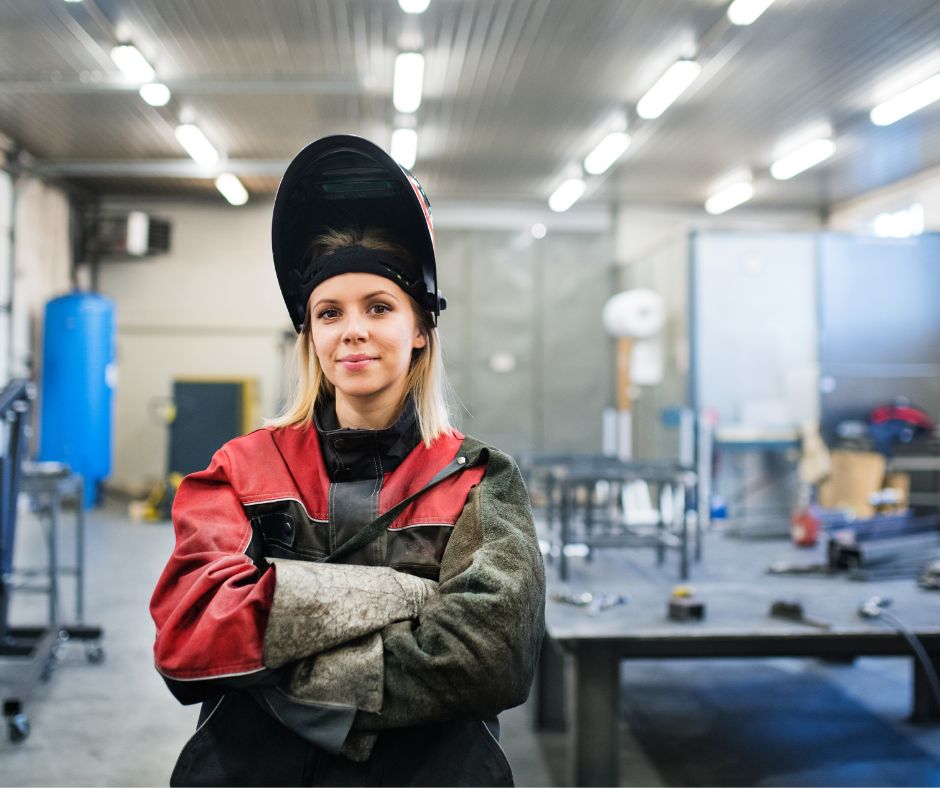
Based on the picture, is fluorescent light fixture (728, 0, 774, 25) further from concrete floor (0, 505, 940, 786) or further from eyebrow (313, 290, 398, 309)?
eyebrow (313, 290, 398, 309)

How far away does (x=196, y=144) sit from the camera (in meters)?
7.05

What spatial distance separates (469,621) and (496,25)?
4811 mm

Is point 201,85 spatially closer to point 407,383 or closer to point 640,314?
point 640,314

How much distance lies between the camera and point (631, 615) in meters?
2.43

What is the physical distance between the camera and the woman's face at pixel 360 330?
104 cm

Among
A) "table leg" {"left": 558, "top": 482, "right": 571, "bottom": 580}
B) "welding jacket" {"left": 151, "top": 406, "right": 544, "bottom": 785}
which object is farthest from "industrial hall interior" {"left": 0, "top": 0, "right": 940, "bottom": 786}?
"table leg" {"left": 558, "top": 482, "right": 571, "bottom": 580}

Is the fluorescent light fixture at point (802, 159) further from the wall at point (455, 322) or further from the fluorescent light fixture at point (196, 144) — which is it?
the fluorescent light fixture at point (196, 144)

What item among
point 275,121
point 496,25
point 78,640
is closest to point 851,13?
point 496,25

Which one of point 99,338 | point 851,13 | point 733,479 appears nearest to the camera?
point 851,13

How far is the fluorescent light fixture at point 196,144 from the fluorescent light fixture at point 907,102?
5.70 m

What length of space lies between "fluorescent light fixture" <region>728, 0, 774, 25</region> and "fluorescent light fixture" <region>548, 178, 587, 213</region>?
3.82 metres

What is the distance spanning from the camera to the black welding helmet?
41.1 inches

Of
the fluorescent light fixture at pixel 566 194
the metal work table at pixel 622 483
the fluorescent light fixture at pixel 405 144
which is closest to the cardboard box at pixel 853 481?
the metal work table at pixel 622 483

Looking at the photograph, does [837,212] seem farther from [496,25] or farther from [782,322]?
[496,25]
